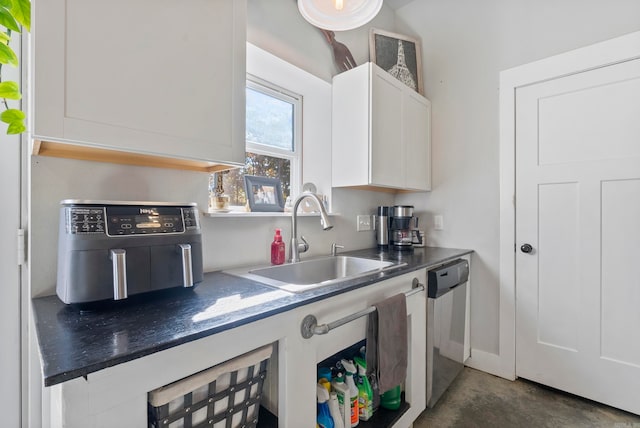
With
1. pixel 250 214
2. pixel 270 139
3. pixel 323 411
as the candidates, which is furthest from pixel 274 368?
pixel 270 139

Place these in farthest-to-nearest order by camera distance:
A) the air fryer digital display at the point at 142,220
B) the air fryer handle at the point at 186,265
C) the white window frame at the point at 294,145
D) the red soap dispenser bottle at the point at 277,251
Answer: the white window frame at the point at 294,145 < the red soap dispenser bottle at the point at 277,251 < the air fryer handle at the point at 186,265 < the air fryer digital display at the point at 142,220

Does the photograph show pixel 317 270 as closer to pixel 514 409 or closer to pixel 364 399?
pixel 364 399

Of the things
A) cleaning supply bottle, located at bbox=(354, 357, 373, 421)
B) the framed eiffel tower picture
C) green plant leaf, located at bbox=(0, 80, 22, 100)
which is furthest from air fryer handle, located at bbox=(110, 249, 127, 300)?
the framed eiffel tower picture

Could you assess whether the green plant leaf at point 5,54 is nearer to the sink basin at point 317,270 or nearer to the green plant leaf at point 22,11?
the green plant leaf at point 22,11

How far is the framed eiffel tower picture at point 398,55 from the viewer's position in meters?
2.34

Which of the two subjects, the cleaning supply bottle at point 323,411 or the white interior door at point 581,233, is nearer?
the cleaning supply bottle at point 323,411

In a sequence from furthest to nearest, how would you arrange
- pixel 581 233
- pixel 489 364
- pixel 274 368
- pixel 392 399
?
pixel 489 364
pixel 581 233
pixel 392 399
pixel 274 368

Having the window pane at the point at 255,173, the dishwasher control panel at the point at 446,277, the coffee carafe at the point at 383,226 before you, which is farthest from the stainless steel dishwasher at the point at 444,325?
the window pane at the point at 255,173

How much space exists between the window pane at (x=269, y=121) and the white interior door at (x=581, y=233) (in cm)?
158

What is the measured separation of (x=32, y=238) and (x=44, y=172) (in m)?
0.22

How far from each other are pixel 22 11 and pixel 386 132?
175cm

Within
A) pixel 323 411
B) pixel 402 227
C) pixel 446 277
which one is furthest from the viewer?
pixel 402 227

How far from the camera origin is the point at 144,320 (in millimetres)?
788

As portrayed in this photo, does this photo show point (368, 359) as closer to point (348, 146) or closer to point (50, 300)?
point (50, 300)
